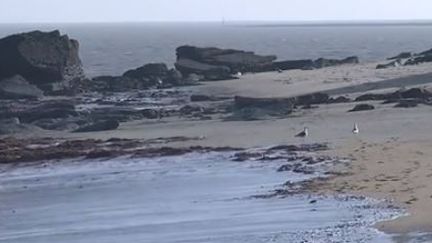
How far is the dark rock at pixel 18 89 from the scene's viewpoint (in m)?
37.5

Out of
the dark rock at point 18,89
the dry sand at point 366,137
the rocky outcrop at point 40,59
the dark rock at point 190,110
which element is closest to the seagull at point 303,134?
the dry sand at point 366,137

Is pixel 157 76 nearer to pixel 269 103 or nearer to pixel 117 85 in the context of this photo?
pixel 117 85

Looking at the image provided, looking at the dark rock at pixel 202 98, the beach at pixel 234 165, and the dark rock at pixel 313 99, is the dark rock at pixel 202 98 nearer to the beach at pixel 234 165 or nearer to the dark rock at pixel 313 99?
the beach at pixel 234 165

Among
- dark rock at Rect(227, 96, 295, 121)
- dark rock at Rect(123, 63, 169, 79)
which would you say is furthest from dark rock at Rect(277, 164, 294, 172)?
dark rock at Rect(123, 63, 169, 79)

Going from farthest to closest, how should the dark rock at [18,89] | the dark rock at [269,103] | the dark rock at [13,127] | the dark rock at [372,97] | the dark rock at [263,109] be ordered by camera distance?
the dark rock at [18,89], the dark rock at [372,97], the dark rock at [269,103], the dark rock at [13,127], the dark rock at [263,109]

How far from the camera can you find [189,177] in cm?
1772

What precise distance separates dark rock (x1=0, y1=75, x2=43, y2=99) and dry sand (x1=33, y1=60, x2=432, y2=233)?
7744mm

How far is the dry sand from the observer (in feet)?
48.6

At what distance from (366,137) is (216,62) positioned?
99.5 ft

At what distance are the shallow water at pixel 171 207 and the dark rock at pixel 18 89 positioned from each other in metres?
18.0

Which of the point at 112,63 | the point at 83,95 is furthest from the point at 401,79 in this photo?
the point at 112,63

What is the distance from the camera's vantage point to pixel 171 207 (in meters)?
14.8

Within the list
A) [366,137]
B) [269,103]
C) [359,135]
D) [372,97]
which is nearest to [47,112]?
[269,103]

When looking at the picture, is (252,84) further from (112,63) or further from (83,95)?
(112,63)
